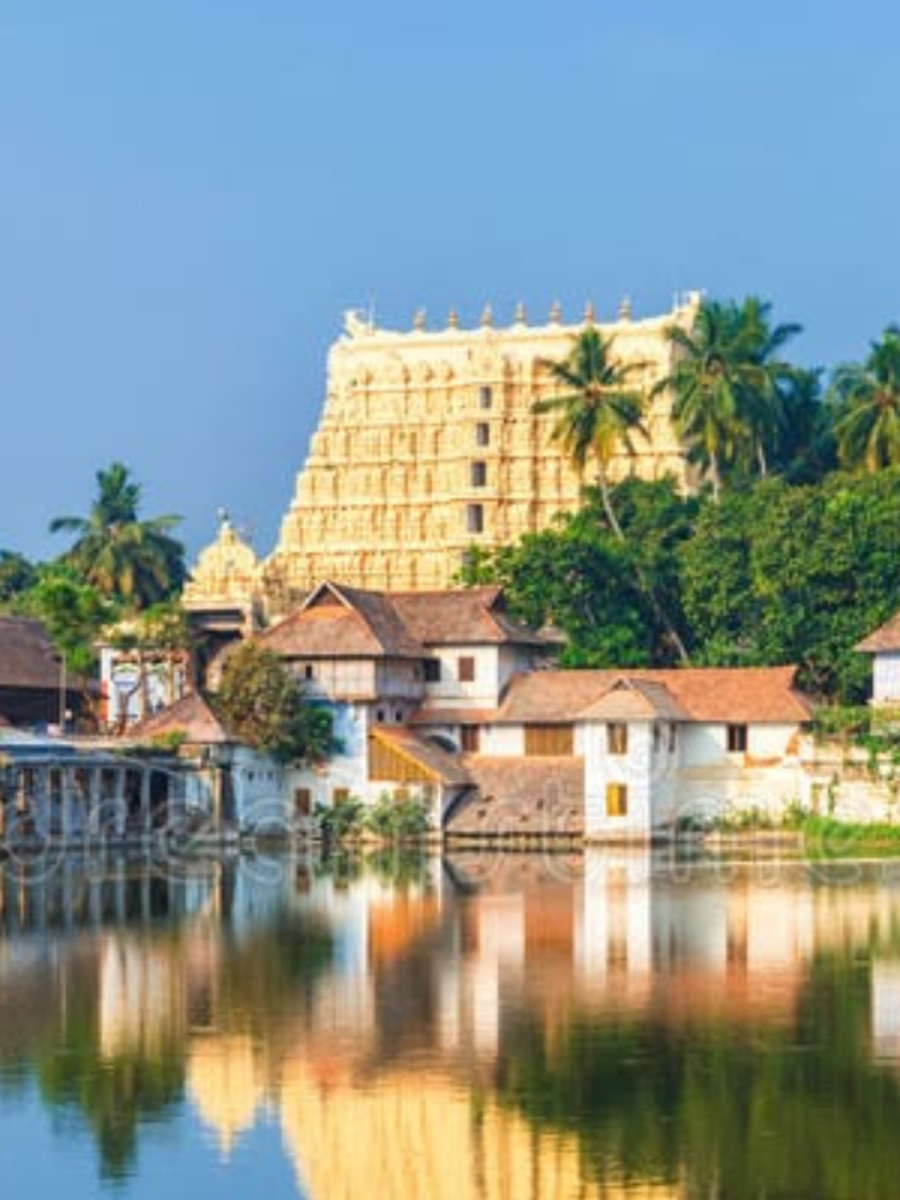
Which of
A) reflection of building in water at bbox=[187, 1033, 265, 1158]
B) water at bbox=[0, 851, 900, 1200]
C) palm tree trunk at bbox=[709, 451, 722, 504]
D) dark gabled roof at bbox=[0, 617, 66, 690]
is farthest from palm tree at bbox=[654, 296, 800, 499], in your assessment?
reflection of building in water at bbox=[187, 1033, 265, 1158]

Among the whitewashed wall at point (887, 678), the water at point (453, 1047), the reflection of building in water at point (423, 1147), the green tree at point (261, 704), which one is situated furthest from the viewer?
the green tree at point (261, 704)

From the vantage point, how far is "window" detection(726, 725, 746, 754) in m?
76.6

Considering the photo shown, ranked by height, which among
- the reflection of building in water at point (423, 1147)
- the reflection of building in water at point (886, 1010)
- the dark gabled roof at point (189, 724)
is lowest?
the reflection of building in water at point (423, 1147)

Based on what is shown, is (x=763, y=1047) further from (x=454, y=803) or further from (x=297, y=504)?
(x=297, y=504)

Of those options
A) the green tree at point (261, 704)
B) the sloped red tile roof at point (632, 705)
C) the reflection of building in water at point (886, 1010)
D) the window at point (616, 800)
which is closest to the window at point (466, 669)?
the sloped red tile roof at point (632, 705)

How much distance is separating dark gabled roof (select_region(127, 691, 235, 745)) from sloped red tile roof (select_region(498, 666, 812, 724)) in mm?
8191

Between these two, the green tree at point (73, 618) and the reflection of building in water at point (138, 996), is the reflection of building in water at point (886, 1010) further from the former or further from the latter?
the green tree at point (73, 618)

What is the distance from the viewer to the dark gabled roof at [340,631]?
7781cm

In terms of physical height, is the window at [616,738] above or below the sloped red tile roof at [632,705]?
below

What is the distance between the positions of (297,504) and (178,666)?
2960cm

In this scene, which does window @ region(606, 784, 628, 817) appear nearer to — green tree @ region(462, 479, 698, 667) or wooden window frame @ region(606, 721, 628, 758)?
wooden window frame @ region(606, 721, 628, 758)

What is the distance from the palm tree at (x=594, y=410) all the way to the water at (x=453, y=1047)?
38183 millimetres

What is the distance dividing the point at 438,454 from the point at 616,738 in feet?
115

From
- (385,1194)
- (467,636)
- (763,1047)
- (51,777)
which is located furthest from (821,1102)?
(467,636)
